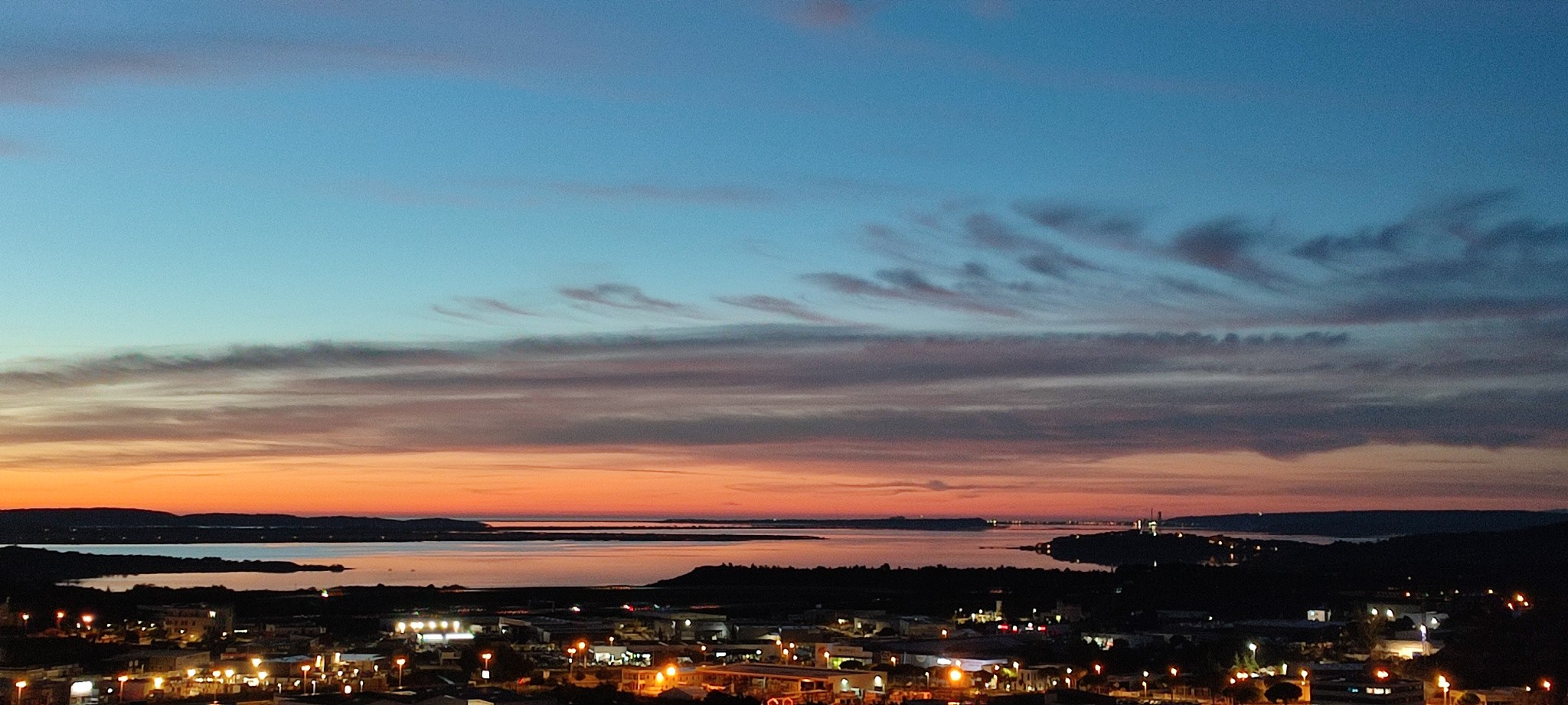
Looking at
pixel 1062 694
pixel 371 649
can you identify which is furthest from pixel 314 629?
pixel 1062 694

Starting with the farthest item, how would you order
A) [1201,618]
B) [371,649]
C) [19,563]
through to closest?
[19,563]
[1201,618]
[371,649]

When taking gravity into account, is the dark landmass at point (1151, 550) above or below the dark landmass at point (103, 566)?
above

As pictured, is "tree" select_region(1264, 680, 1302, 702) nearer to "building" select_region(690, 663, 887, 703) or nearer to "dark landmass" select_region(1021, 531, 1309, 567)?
"building" select_region(690, 663, 887, 703)

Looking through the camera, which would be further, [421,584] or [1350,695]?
[421,584]

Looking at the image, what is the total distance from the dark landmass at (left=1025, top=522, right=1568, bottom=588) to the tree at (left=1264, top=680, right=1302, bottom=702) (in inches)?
1281

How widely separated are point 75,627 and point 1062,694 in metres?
22.4

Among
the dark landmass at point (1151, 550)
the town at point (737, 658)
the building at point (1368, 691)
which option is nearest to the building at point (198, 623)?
the town at point (737, 658)

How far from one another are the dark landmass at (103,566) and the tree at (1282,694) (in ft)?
170

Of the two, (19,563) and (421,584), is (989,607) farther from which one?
(19,563)

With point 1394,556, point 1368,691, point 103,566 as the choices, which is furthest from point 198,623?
point 1394,556

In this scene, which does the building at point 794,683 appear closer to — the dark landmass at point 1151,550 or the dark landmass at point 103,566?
the dark landmass at point 103,566

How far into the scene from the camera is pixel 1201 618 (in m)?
36.8

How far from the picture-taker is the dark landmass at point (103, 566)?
211 ft

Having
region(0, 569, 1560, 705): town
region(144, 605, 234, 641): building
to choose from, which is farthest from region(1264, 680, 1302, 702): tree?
region(144, 605, 234, 641): building
